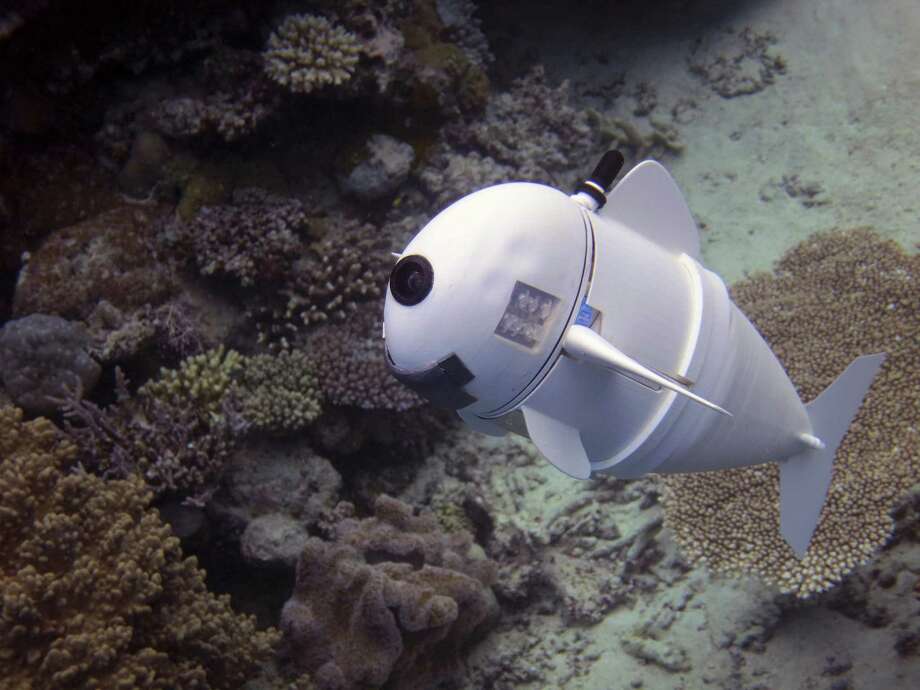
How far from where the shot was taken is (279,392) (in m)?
4.69

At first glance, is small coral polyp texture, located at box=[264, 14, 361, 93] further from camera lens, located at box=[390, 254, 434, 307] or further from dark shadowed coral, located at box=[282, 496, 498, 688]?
camera lens, located at box=[390, 254, 434, 307]

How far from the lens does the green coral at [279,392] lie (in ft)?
15.1

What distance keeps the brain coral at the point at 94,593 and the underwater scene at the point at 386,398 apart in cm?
2

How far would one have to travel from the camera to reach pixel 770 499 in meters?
4.33

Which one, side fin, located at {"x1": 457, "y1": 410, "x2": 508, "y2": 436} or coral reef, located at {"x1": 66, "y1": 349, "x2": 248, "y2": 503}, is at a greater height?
side fin, located at {"x1": 457, "y1": 410, "x2": 508, "y2": 436}

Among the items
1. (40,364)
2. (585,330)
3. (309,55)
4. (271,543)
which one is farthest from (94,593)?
(309,55)

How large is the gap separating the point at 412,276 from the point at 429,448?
11.9ft

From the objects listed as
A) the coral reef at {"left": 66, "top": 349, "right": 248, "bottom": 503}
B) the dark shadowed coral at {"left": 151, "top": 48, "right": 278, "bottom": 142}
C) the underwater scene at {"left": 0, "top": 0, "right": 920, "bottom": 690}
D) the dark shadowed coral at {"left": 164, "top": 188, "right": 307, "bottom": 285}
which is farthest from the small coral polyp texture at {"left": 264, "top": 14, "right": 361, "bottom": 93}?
the coral reef at {"left": 66, "top": 349, "right": 248, "bottom": 503}

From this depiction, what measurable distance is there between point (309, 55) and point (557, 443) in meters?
4.10

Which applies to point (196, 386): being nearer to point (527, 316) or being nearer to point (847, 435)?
point (527, 316)

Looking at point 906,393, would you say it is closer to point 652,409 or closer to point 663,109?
point 652,409

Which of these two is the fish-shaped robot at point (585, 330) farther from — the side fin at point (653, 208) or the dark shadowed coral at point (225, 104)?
the dark shadowed coral at point (225, 104)

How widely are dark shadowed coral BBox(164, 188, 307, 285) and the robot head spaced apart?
3266 mm

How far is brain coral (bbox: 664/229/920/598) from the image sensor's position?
4004mm
